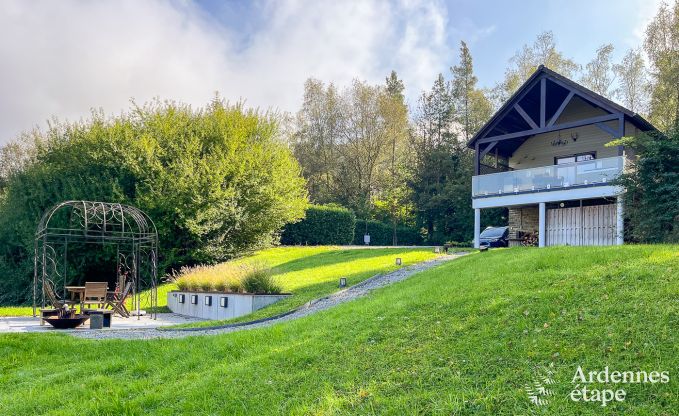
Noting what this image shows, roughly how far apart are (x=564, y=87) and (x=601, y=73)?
62.0 ft

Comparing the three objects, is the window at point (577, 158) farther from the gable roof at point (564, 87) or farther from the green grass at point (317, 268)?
the green grass at point (317, 268)

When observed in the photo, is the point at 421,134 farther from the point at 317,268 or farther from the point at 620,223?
the point at 317,268

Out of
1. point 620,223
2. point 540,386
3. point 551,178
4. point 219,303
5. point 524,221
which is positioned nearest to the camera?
point 540,386

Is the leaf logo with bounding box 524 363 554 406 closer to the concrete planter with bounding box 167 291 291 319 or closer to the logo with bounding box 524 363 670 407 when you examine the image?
the logo with bounding box 524 363 670 407

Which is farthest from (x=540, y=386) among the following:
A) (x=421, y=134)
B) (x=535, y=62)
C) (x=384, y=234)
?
(x=535, y=62)

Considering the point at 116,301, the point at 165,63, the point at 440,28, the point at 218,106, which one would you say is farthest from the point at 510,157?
the point at 116,301

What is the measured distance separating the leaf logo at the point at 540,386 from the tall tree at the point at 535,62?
112ft

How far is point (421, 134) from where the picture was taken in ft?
127

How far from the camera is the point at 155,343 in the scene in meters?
7.84

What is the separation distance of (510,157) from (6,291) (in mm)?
25024

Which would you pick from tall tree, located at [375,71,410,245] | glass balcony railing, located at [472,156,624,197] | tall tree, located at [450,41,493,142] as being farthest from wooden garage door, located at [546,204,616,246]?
tall tree, located at [450,41,493,142]

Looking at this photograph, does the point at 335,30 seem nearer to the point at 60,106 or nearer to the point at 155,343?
the point at 155,343

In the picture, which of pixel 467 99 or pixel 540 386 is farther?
pixel 467 99

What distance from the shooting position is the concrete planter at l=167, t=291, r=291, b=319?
1223cm
